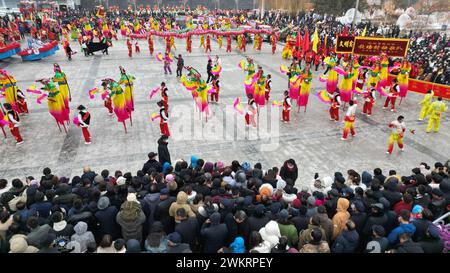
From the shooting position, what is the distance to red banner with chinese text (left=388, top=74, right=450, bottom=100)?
43.3 ft

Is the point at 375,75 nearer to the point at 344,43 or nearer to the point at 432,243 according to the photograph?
the point at 344,43

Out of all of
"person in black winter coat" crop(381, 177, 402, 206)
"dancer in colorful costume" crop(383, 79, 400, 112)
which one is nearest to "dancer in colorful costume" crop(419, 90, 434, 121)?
"dancer in colorful costume" crop(383, 79, 400, 112)

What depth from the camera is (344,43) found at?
1373cm

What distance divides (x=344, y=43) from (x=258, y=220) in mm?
11686

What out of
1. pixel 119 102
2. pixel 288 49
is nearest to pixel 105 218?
pixel 119 102

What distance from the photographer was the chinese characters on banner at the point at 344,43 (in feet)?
44.5

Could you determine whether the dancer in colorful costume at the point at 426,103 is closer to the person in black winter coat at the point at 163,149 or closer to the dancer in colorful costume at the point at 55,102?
the person in black winter coat at the point at 163,149

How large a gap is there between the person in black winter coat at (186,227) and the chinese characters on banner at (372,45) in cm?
1185

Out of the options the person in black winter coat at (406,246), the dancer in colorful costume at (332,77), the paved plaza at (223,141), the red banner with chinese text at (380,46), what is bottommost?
the paved plaza at (223,141)

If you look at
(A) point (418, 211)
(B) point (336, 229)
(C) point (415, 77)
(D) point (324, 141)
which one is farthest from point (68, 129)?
(C) point (415, 77)

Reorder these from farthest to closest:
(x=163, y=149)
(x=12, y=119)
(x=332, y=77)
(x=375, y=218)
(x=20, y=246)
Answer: (x=332, y=77), (x=12, y=119), (x=163, y=149), (x=375, y=218), (x=20, y=246)

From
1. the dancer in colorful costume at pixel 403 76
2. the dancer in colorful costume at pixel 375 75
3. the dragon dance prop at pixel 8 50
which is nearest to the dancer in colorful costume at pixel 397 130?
the dancer in colorful costume at pixel 375 75

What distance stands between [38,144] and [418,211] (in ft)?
31.7

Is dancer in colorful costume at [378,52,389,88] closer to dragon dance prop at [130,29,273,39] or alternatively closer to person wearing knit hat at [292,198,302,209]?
person wearing knit hat at [292,198,302,209]
